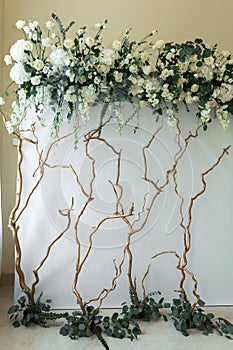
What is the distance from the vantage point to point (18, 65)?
2385 millimetres

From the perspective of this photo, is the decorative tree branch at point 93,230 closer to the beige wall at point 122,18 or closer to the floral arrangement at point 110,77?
the floral arrangement at point 110,77

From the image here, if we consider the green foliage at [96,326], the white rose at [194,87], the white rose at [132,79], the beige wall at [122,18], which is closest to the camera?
the green foliage at [96,326]

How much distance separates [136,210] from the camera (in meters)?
2.78

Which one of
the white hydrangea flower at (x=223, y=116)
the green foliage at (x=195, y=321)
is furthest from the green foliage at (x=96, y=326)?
the white hydrangea flower at (x=223, y=116)

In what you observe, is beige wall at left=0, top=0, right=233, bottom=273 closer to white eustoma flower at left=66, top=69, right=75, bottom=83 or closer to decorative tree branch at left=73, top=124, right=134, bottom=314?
decorative tree branch at left=73, top=124, right=134, bottom=314

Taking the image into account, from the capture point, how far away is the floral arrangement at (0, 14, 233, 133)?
2406 mm

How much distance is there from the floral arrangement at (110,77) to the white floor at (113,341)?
110 cm

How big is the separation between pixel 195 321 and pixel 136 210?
2.35 feet

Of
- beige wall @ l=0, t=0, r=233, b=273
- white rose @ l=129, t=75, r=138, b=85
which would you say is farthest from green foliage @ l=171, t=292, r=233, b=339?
white rose @ l=129, t=75, r=138, b=85

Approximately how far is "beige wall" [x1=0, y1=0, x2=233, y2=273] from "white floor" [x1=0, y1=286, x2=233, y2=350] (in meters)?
0.69

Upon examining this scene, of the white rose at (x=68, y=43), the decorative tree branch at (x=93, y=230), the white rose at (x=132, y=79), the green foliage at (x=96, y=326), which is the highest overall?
the white rose at (x=68, y=43)

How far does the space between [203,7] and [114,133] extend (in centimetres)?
116

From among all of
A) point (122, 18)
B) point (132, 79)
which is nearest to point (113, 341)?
point (132, 79)

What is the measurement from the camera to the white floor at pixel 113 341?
230cm
